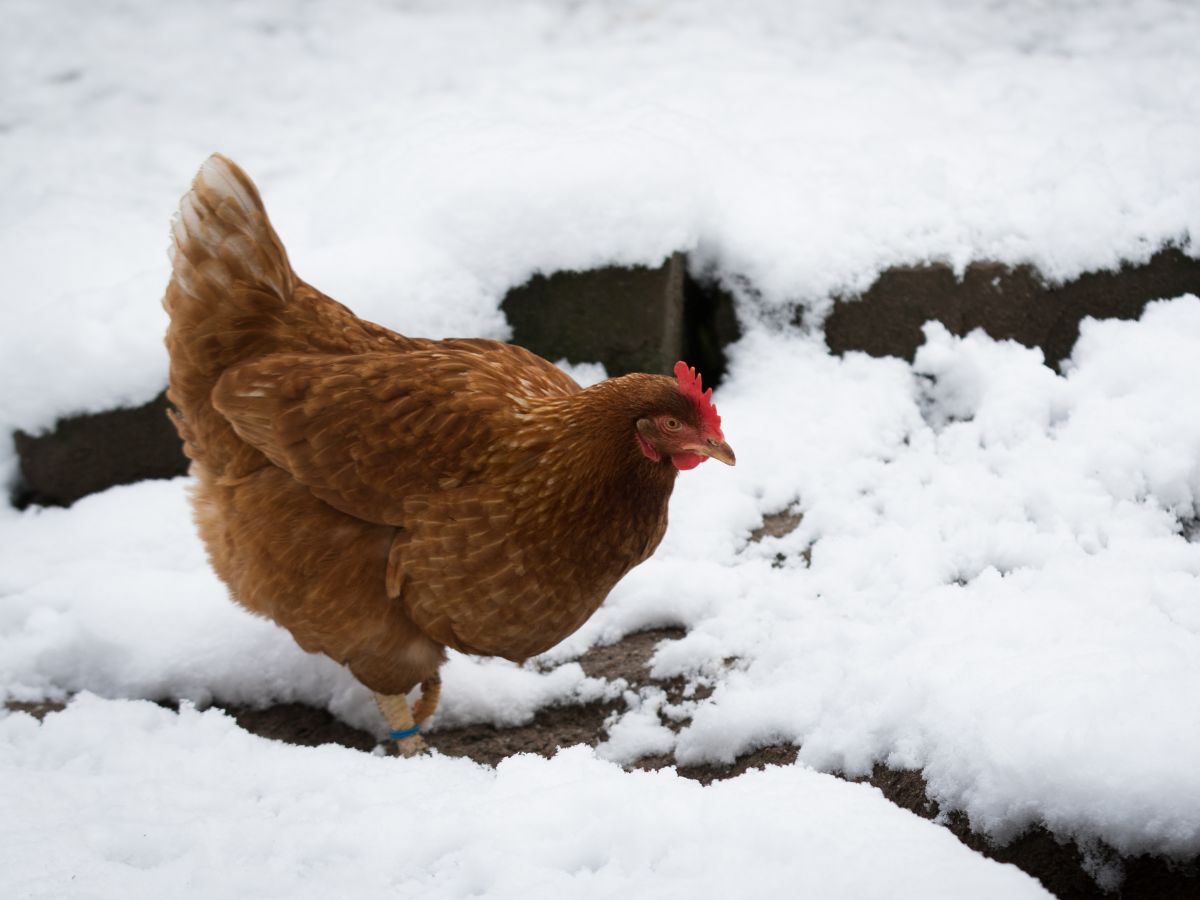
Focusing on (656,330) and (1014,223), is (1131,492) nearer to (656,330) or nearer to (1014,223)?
(1014,223)

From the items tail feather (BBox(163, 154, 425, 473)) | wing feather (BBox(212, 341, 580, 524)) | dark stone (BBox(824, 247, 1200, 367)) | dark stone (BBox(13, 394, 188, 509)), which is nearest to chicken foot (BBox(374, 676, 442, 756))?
wing feather (BBox(212, 341, 580, 524))

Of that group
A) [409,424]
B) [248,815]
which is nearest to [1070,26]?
[409,424]

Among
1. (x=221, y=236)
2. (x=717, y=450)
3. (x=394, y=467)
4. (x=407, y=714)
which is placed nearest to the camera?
(x=717, y=450)

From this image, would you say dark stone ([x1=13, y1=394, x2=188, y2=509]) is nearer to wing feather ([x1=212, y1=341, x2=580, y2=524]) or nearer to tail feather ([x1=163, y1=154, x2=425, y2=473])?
tail feather ([x1=163, y1=154, x2=425, y2=473])

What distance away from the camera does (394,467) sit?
1941 millimetres

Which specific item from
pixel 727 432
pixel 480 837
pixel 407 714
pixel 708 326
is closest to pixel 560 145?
pixel 708 326

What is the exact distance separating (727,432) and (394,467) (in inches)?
47.0

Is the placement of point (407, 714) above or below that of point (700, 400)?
below

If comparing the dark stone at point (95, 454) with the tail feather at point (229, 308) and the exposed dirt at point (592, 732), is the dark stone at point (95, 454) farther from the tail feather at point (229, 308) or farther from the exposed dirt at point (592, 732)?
the exposed dirt at point (592, 732)

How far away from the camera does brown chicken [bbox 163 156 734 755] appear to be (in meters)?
1.88

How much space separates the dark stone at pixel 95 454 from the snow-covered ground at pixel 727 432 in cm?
8

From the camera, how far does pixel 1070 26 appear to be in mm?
4133

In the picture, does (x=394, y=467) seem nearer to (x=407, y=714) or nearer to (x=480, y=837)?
(x=407, y=714)

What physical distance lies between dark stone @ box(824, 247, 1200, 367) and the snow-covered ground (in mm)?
61
